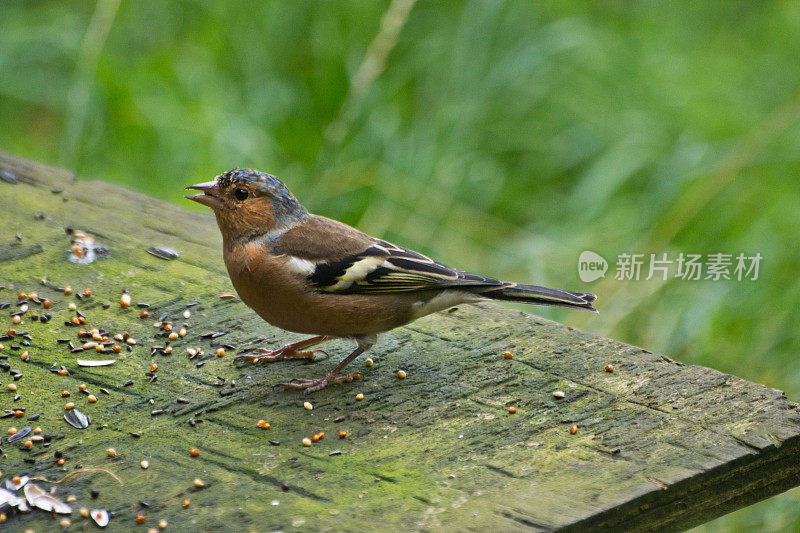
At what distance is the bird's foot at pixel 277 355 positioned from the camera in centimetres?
303

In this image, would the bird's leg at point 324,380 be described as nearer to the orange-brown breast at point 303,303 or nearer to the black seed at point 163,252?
the orange-brown breast at point 303,303

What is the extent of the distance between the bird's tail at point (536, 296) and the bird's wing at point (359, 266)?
3 cm

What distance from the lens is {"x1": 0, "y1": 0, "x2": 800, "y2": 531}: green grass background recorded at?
479cm

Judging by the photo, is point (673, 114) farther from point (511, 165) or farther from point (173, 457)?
point (173, 457)

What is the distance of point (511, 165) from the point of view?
20.1 feet

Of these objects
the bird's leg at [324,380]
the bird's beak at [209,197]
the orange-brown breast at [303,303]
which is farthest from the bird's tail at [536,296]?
the bird's beak at [209,197]

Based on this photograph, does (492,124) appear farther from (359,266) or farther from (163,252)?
(359,266)

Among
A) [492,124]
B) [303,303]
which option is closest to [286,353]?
[303,303]

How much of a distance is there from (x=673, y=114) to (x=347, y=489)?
4259 millimetres

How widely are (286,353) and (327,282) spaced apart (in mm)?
298

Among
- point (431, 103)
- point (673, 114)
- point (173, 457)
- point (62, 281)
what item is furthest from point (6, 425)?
point (673, 114)

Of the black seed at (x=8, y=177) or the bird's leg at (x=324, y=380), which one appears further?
the black seed at (x=8, y=177)

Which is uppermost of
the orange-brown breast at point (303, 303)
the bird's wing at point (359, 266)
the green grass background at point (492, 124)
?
the green grass background at point (492, 124)

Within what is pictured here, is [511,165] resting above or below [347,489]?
above
